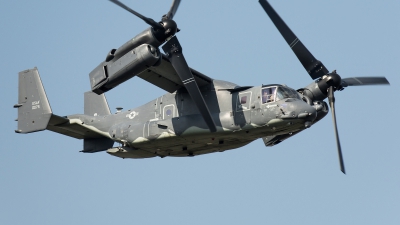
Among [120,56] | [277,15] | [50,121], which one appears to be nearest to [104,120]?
[50,121]

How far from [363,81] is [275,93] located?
769 cm

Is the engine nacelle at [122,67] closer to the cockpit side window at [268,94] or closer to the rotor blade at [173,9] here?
the rotor blade at [173,9]

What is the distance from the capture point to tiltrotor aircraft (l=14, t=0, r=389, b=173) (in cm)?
3359

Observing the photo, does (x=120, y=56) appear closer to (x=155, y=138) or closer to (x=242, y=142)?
(x=155, y=138)

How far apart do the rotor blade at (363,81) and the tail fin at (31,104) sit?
1485 centimetres

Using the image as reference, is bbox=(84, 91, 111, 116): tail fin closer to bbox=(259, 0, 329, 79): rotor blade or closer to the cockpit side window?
the cockpit side window

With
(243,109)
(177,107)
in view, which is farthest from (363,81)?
(177,107)

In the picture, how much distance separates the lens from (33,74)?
3781 centimetres

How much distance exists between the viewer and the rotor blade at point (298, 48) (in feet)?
124

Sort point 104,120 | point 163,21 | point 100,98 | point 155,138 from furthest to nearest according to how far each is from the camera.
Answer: point 100,98 < point 104,120 < point 155,138 < point 163,21

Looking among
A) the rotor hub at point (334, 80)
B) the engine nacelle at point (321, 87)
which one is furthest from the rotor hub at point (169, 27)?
the rotor hub at point (334, 80)

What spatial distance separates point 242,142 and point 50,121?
927cm

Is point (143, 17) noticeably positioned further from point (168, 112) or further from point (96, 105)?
point (96, 105)

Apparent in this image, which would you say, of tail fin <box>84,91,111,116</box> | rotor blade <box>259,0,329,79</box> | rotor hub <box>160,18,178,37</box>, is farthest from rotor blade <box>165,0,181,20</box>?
tail fin <box>84,91,111,116</box>
